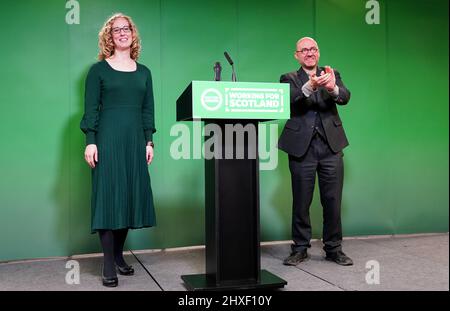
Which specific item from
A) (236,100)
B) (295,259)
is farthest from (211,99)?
(295,259)

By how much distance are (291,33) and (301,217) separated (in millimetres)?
1735

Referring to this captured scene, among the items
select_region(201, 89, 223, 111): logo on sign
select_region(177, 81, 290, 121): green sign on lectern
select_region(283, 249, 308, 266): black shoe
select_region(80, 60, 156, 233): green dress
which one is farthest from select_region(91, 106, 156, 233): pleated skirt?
select_region(283, 249, 308, 266): black shoe

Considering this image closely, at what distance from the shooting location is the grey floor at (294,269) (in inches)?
102

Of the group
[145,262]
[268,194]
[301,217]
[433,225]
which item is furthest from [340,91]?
[433,225]

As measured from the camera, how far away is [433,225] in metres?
4.32

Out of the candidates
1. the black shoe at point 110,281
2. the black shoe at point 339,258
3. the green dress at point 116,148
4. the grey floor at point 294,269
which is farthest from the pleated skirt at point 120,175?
the black shoe at point 339,258

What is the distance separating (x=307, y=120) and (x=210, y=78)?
1070mm

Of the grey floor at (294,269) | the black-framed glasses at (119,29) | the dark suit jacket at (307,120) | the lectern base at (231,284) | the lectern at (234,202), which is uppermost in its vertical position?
the black-framed glasses at (119,29)

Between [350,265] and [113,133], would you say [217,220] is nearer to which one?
[113,133]

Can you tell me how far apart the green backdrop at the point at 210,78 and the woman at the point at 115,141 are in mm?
941

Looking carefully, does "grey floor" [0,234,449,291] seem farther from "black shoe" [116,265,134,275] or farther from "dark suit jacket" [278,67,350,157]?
"dark suit jacket" [278,67,350,157]

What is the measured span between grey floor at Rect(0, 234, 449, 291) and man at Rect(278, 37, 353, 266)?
22 centimetres

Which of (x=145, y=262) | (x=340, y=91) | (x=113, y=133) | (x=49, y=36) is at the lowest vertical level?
(x=145, y=262)

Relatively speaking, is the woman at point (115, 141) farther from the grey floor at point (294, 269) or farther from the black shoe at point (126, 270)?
the grey floor at point (294, 269)
